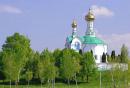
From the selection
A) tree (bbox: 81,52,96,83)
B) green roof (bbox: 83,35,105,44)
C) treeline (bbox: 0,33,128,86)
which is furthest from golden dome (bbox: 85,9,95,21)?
tree (bbox: 81,52,96,83)

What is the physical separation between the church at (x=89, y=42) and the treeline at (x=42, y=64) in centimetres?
712

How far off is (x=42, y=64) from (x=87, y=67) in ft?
68.2

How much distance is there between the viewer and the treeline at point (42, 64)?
5742 cm

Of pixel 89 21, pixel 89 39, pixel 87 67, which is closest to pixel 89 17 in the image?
pixel 89 21

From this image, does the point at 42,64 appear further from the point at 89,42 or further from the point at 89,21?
the point at 89,21

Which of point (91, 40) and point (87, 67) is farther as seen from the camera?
point (91, 40)

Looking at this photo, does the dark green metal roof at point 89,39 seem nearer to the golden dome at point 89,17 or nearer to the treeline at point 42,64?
the golden dome at point 89,17

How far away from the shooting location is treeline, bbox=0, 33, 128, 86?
5742cm

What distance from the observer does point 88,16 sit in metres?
119

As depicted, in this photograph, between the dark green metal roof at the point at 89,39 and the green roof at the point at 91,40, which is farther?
the dark green metal roof at the point at 89,39

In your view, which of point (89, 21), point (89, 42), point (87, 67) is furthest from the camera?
point (89, 21)

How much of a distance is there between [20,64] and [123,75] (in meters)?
12.6

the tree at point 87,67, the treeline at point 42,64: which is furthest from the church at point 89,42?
the tree at point 87,67

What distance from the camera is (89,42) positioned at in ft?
371
